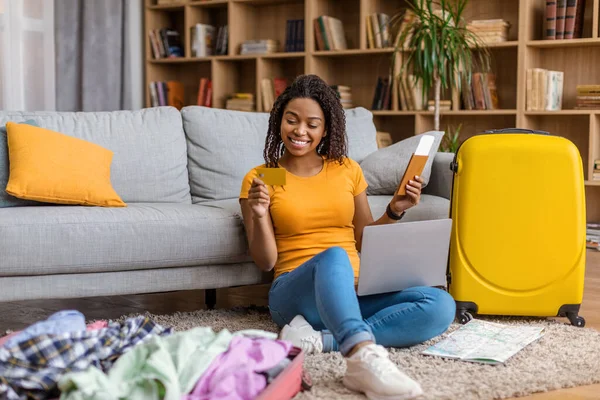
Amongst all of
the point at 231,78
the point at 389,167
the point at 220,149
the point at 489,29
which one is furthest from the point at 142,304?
the point at 231,78

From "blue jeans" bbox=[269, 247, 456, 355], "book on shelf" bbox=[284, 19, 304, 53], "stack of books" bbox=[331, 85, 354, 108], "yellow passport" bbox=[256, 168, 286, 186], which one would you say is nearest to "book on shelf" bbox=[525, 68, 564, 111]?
"stack of books" bbox=[331, 85, 354, 108]

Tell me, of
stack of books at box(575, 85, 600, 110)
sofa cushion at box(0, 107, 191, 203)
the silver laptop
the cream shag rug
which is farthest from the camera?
stack of books at box(575, 85, 600, 110)

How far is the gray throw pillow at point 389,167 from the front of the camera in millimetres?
2969

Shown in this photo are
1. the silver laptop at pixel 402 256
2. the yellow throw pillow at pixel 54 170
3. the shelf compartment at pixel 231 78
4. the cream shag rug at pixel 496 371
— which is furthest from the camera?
the shelf compartment at pixel 231 78

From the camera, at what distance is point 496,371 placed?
6.15 feet

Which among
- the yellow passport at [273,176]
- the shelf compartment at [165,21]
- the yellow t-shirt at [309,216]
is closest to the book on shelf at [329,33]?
the shelf compartment at [165,21]

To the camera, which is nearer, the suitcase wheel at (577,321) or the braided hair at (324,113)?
the braided hair at (324,113)

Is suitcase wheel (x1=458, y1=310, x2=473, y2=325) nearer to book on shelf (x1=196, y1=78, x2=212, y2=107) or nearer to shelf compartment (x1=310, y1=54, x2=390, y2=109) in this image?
shelf compartment (x1=310, y1=54, x2=390, y2=109)

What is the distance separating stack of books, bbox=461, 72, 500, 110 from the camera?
14.9 feet

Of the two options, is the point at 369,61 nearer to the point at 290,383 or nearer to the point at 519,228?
the point at 519,228

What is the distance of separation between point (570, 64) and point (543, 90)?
0.36m

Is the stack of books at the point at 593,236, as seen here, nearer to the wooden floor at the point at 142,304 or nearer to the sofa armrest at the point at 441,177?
the wooden floor at the point at 142,304

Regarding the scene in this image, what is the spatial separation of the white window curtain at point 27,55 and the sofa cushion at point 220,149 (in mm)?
2075

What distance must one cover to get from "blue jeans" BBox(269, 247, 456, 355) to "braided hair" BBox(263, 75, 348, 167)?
39 centimetres
